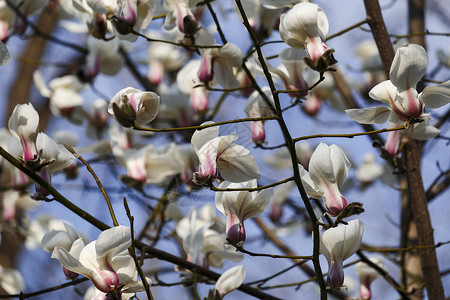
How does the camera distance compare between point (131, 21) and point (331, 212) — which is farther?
point (131, 21)

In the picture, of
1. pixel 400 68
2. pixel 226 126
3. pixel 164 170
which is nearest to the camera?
pixel 400 68

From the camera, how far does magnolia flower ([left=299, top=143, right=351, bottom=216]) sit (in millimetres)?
1035

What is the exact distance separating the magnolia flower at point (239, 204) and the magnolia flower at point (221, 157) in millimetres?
63

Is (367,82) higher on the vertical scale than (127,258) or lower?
higher

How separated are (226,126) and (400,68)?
0.32 metres

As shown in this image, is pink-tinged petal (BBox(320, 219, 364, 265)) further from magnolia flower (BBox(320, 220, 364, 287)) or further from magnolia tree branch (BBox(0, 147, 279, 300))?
magnolia tree branch (BBox(0, 147, 279, 300))

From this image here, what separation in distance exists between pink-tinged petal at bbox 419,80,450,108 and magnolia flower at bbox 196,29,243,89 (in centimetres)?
46

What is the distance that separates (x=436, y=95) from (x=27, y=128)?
74 centimetres

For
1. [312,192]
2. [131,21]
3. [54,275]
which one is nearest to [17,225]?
[131,21]

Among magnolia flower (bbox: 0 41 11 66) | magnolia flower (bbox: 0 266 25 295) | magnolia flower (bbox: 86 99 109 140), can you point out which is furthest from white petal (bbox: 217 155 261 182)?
magnolia flower (bbox: 86 99 109 140)

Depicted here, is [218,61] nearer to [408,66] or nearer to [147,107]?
[147,107]

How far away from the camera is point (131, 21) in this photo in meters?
1.38

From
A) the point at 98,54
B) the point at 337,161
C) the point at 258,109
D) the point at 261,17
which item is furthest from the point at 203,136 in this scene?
the point at 98,54

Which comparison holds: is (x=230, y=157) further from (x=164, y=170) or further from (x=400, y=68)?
(x=164, y=170)
